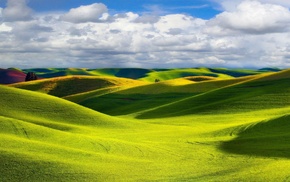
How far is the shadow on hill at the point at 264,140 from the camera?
2492cm

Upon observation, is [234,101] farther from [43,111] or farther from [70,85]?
[70,85]

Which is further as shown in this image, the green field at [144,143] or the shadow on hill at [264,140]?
the shadow on hill at [264,140]

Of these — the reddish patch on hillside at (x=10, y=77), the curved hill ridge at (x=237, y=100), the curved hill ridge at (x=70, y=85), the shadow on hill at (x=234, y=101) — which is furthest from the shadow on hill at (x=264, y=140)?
the reddish patch on hillside at (x=10, y=77)

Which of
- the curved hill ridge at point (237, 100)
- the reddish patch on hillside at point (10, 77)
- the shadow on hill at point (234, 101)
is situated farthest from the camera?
the reddish patch on hillside at point (10, 77)

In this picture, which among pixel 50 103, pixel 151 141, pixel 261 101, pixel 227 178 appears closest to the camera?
pixel 227 178

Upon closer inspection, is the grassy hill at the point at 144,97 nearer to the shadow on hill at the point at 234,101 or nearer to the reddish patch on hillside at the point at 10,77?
the shadow on hill at the point at 234,101

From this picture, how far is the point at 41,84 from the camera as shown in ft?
378

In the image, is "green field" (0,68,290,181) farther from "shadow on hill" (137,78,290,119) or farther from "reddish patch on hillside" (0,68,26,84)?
"reddish patch on hillside" (0,68,26,84)

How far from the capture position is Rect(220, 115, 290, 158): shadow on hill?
24.9m

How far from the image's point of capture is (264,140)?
29.2m

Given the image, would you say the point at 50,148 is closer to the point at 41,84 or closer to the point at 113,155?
the point at 113,155

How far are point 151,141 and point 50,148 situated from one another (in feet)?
32.3

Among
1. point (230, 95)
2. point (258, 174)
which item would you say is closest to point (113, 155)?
point (258, 174)

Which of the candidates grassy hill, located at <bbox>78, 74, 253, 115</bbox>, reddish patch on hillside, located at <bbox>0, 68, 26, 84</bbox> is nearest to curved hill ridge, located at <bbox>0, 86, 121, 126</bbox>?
grassy hill, located at <bbox>78, 74, 253, 115</bbox>
